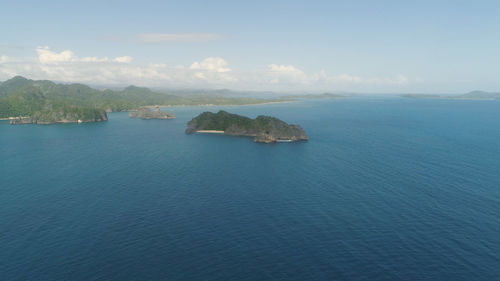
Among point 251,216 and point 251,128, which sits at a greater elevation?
point 251,128

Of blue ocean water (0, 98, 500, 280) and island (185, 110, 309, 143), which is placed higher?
island (185, 110, 309, 143)

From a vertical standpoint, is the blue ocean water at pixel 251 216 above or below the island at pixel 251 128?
below

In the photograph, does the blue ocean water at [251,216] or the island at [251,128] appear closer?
the blue ocean water at [251,216]

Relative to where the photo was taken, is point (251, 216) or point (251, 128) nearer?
point (251, 216)

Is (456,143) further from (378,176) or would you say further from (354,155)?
(378,176)

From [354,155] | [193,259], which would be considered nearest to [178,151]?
[354,155]
